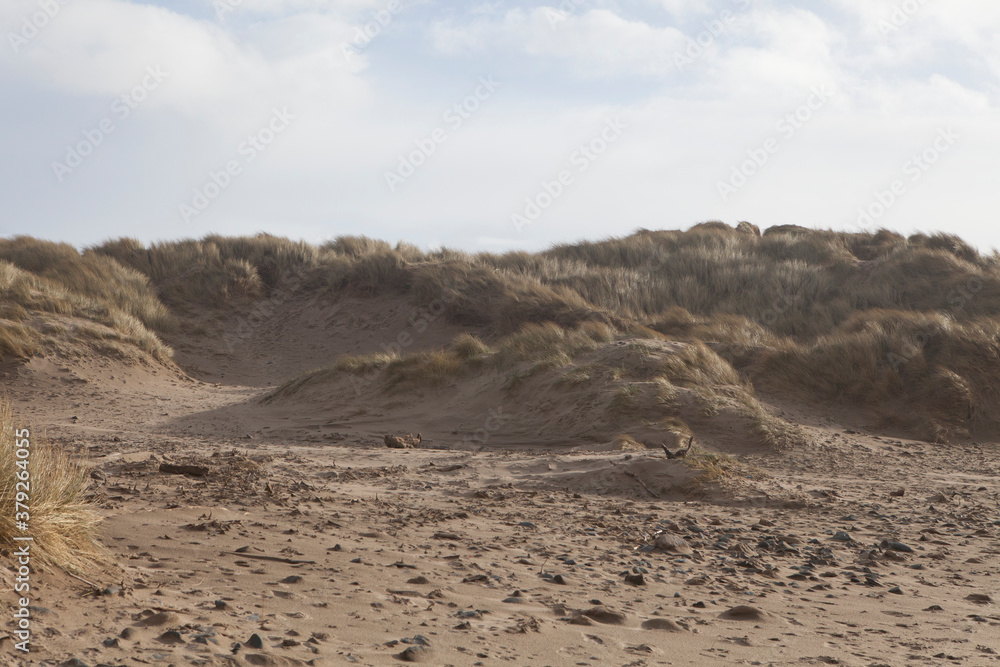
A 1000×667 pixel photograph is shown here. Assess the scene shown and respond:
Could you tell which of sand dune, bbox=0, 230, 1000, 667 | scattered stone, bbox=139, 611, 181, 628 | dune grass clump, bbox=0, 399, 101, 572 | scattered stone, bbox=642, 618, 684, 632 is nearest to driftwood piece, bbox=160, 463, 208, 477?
sand dune, bbox=0, 230, 1000, 667

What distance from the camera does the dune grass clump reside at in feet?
11.5

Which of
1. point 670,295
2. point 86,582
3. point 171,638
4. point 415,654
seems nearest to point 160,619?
point 171,638

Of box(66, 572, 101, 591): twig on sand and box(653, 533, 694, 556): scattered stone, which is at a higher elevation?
box(66, 572, 101, 591): twig on sand

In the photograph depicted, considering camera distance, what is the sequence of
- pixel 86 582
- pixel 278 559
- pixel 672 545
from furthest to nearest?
1. pixel 672 545
2. pixel 278 559
3. pixel 86 582

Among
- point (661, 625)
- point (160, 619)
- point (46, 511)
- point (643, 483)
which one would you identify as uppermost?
point (46, 511)

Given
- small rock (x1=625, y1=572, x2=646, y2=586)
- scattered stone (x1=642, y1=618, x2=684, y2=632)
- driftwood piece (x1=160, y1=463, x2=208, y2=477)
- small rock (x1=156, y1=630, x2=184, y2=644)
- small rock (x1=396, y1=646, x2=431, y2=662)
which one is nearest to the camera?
small rock (x1=156, y1=630, x2=184, y2=644)

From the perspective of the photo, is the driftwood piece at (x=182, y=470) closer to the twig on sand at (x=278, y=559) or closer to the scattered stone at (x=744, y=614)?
the twig on sand at (x=278, y=559)

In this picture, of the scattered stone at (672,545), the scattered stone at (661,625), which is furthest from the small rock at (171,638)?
the scattered stone at (672,545)

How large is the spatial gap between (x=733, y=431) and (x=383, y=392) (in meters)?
5.05

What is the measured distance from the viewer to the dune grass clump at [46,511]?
3504 mm

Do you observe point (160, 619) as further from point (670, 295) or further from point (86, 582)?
point (670, 295)

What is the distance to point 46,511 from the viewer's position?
144 inches

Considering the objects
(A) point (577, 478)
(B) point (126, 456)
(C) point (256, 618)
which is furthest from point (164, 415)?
(C) point (256, 618)

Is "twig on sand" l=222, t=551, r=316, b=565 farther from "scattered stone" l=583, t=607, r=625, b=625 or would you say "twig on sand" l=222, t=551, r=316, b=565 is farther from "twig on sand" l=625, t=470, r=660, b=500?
"twig on sand" l=625, t=470, r=660, b=500
